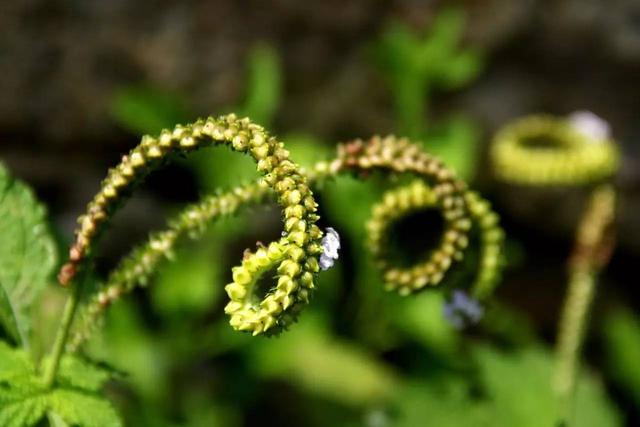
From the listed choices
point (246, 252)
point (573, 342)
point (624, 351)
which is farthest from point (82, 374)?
point (624, 351)

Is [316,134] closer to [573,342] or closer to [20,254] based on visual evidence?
[573,342]

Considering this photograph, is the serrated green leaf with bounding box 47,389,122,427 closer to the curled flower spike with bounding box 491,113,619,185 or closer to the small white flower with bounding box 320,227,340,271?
the small white flower with bounding box 320,227,340,271

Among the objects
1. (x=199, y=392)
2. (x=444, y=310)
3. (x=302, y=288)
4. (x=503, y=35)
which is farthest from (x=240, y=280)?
(x=503, y=35)

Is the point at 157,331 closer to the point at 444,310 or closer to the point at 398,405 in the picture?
the point at 398,405

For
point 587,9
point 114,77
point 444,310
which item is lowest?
point 444,310

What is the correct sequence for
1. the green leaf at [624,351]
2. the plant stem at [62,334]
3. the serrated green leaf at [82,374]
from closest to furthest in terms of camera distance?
1. the plant stem at [62,334]
2. the serrated green leaf at [82,374]
3. the green leaf at [624,351]

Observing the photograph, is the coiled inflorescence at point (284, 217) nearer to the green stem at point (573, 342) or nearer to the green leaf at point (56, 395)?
the green leaf at point (56, 395)

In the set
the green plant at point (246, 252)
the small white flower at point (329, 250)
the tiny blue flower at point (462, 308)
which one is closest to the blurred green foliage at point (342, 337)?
the tiny blue flower at point (462, 308)
